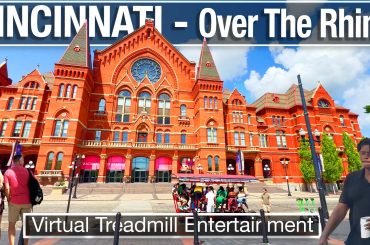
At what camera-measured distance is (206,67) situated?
4216cm

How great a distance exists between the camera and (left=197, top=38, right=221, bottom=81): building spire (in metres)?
40.7

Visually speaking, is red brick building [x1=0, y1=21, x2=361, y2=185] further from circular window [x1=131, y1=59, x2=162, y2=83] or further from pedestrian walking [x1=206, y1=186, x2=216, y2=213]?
pedestrian walking [x1=206, y1=186, x2=216, y2=213]

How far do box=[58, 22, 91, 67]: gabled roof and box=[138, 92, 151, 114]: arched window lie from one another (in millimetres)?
9493

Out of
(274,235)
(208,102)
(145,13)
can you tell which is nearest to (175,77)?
(208,102)

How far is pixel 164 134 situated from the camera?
133 ft

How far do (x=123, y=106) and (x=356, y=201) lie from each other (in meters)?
40.2

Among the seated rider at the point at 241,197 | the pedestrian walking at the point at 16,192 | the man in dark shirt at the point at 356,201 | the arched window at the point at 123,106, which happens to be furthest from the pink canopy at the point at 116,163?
the man in dark shirt at the point at 356,201

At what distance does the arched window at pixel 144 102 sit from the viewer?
41156 mm

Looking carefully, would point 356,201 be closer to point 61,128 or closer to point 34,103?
point 61,128

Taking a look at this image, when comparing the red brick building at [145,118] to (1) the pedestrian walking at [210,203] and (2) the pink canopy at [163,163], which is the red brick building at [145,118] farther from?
(1) the pedestrian walking at [210,203]

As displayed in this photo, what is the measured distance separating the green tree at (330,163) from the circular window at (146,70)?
93.9 feet

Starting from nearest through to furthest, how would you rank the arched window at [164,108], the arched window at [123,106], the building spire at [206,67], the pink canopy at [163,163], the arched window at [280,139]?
the pink canopy at [163,163], the arched window at [123,106], the building spire at [206,67], the arched window at [164,108], the arched window at [280,139]

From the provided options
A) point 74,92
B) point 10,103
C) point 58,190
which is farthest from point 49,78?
point 58,190

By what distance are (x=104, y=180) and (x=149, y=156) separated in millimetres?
7198
